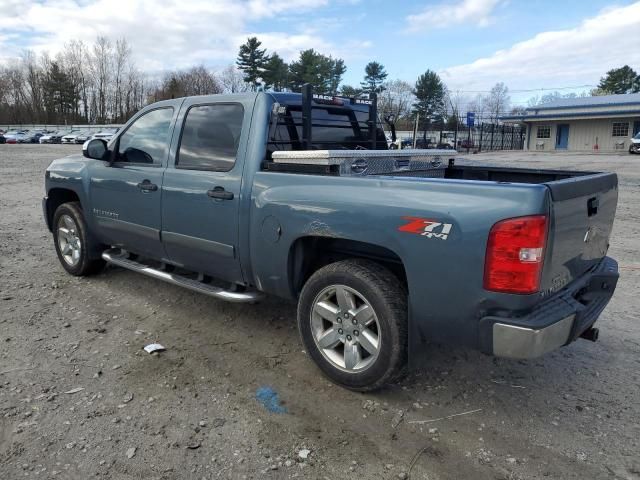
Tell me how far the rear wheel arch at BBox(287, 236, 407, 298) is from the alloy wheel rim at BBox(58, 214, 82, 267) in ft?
9.85

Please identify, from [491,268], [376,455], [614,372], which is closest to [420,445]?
[376,455]

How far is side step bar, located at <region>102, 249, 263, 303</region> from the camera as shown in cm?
389

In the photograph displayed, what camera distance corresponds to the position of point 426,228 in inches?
110

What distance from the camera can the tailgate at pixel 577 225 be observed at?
2662mm

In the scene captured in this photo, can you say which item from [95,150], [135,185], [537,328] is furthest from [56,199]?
[537,328]

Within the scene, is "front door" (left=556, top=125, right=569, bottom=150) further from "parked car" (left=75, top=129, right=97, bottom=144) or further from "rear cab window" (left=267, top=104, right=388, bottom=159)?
"rear cab window" (left=267, top=104, right=388, bottom=159)

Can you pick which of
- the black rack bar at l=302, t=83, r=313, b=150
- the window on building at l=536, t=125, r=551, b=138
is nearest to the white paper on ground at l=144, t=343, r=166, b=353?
the black rack bar at l=302, t=83, r=313, b=150

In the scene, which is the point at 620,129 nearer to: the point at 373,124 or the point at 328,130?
the point at 373,124

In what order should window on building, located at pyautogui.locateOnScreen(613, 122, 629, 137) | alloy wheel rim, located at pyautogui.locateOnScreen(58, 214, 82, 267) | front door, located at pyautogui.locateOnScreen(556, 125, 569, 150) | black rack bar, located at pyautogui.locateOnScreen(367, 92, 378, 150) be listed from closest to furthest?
1. black rack bar, located at pyautogui.locateOnScreen(367, 92, 378, 150)
2. alloy wheel rim, located at pyautogui.locateOnScreen(58, 214, 82, 267)
3. window on building, located at pyautogui.locateOnScreen(613, 122, 629, 137)
4. front door, located at pyautogui.locateOnScreen(556, 125, 569, 150)

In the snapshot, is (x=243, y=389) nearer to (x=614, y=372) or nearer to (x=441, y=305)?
(x=441, y=305)

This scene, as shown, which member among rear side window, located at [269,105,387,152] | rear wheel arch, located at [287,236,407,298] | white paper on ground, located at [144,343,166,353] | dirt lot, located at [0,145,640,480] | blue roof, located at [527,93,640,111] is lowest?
dirt lot, located at [0,145,640,480]

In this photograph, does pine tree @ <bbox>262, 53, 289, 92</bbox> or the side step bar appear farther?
pine tree @ <bbox>262, 53, 289, 92</bbox>

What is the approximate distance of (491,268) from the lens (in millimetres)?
2602

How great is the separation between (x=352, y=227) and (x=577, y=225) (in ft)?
4.13
